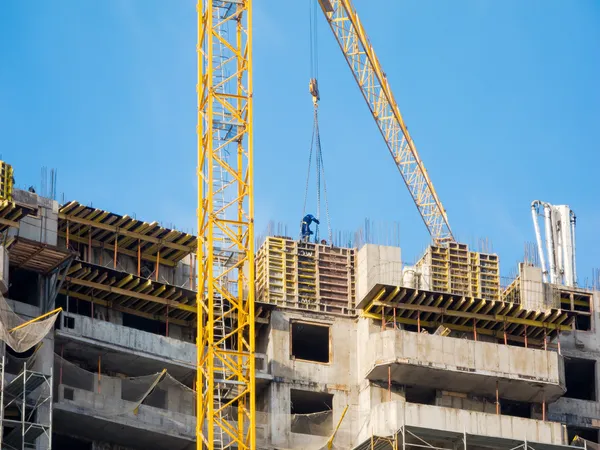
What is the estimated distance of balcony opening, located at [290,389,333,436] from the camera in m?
88.4

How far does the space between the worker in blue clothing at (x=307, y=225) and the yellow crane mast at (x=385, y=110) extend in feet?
36.8

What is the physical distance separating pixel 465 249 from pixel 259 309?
1226 cm

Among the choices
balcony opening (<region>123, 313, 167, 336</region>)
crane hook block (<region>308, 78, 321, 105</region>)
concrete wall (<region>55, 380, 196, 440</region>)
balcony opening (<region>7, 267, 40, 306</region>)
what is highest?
crane hook block (<region>308, 78, 321, 105</region>)

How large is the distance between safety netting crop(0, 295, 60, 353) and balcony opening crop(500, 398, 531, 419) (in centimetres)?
2847

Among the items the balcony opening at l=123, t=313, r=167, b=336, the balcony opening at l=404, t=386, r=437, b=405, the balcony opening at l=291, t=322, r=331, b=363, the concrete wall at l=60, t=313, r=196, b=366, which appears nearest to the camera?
the concrete wall at l=60, t=313, r=196, b=366

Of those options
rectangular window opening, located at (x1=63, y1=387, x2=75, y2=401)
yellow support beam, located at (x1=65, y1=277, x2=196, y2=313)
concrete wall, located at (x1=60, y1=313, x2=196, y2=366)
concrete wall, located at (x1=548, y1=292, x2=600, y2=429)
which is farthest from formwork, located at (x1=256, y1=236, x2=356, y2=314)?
rectangular window opening, located at (x1=63, y1=387, x2=75, y2=401)

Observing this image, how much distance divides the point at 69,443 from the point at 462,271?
2390 centimetres

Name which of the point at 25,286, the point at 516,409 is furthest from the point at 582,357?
the point at 25,286

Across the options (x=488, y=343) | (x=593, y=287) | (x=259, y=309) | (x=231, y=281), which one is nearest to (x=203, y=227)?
(x=231, y=281)

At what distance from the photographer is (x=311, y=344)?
3804 inches

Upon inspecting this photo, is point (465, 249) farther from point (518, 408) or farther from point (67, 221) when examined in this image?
point (67, 221)

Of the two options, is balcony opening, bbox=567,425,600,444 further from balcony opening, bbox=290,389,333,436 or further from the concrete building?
balcony opening, bbox=290,389,333,436

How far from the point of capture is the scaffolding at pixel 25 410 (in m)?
75.1

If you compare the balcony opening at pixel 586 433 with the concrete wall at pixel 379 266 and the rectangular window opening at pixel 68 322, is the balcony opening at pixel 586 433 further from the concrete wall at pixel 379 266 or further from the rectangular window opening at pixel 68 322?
the rectangular window opening at pixel 68 322
